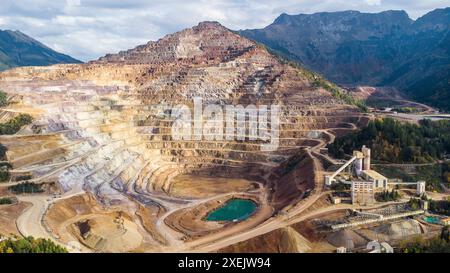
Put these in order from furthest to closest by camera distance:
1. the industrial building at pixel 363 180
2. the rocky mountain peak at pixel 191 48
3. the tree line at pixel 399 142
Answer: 1. the rocky mountain peak at pixel 191 48
2. the tree line at pixel 399 142
3. the industrial building at pixel 363 180

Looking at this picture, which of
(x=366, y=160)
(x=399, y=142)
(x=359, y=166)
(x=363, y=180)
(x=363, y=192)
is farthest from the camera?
(x=399, y=142)

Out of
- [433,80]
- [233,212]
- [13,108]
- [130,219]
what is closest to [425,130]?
[233,212]

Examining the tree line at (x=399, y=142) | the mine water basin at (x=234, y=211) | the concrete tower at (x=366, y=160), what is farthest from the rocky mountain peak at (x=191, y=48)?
the concrete tower at (x=366, y=160)

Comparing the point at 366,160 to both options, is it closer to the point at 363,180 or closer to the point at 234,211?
the point at 363,180

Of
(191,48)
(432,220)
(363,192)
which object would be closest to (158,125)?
(191,48)

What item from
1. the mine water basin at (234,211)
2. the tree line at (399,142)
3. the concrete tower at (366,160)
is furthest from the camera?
the tree line at (399,142)

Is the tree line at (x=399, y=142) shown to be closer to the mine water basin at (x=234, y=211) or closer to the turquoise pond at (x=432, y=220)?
the mine water basin at (x=234, y=211)
